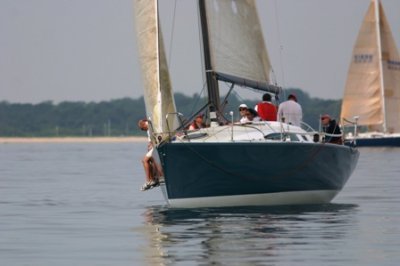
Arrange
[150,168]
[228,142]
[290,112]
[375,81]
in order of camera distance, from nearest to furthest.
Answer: [228,142] → [150,168] → [290,112] → [375,81]

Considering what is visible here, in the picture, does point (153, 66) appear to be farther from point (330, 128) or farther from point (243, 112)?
point (330, 128)

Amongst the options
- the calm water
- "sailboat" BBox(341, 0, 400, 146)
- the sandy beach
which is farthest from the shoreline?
the calm water

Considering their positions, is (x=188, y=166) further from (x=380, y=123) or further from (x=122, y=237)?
(x=380, y=123)

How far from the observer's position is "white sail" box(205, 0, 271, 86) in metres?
30.0

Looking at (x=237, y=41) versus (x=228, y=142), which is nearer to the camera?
(x=228, y=142)

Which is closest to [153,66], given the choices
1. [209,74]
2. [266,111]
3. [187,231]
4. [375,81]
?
[209,74]

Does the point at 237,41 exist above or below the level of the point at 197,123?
above

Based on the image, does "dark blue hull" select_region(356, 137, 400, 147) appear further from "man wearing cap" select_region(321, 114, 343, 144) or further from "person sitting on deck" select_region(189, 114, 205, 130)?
"person sitting on deck" select_region(189, 114, 205, 130)

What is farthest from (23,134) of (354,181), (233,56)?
(233,56)

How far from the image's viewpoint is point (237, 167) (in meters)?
27.5

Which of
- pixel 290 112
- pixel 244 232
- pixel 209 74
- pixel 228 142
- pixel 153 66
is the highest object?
pixel 153 66

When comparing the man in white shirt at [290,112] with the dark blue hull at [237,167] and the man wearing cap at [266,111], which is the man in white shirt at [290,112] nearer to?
the man wearing cap at [266,111]

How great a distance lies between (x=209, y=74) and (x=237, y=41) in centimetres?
141

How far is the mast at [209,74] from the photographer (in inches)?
1162
